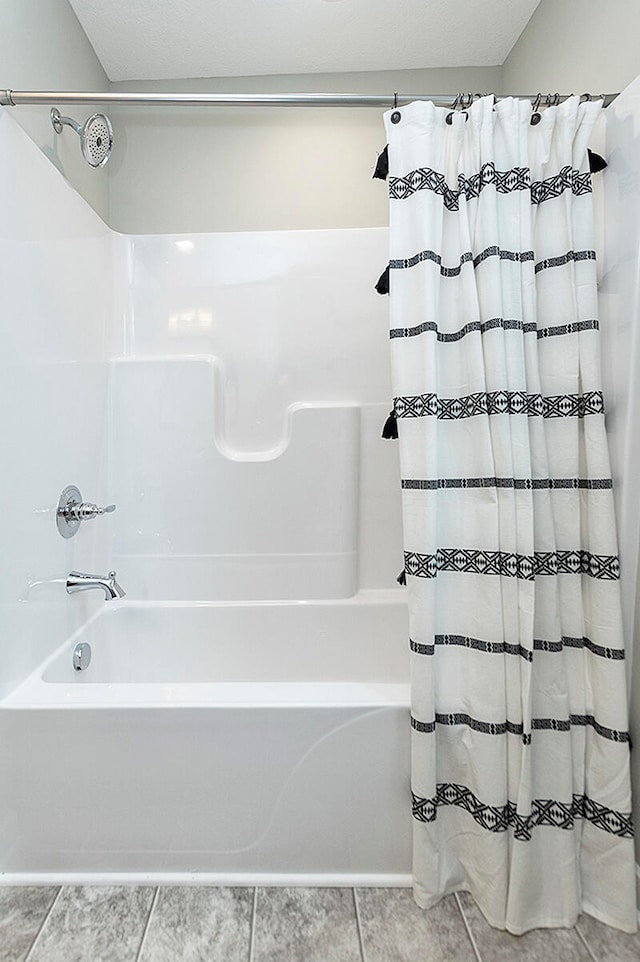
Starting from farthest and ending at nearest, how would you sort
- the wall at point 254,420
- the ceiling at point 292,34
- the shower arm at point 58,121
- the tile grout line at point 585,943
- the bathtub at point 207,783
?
the wall at point 254,420 < the ceiling at point 292,34 < the shower arm at point 58,121 < the bathtub at point 207,783 < the tile grout line at point 585,943

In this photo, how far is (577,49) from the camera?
1.83 metres

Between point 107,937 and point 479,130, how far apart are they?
2139 millimetres

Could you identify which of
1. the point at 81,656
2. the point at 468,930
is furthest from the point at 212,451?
the point at 468,930

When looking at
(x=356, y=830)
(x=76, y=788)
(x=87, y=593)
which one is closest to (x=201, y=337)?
(x=87, y=593)

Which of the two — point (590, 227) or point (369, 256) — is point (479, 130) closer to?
point (590, 227)

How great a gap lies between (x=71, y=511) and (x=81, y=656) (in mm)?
476

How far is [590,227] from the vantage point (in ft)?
4.88

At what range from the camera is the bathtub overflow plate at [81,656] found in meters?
1.94

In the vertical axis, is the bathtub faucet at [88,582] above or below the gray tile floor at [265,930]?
above

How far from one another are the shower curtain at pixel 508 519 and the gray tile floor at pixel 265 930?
0.05m

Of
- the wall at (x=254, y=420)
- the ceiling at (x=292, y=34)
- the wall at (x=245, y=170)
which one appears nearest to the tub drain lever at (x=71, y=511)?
the wall at (x=254, y=420)

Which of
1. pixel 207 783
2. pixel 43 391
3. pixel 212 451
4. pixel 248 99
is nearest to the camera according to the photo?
pixel 207 783

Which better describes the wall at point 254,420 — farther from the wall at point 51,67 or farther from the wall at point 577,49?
the wall at point 577,49

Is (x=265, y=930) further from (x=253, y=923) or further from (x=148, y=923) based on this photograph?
(x=148, y=923)
